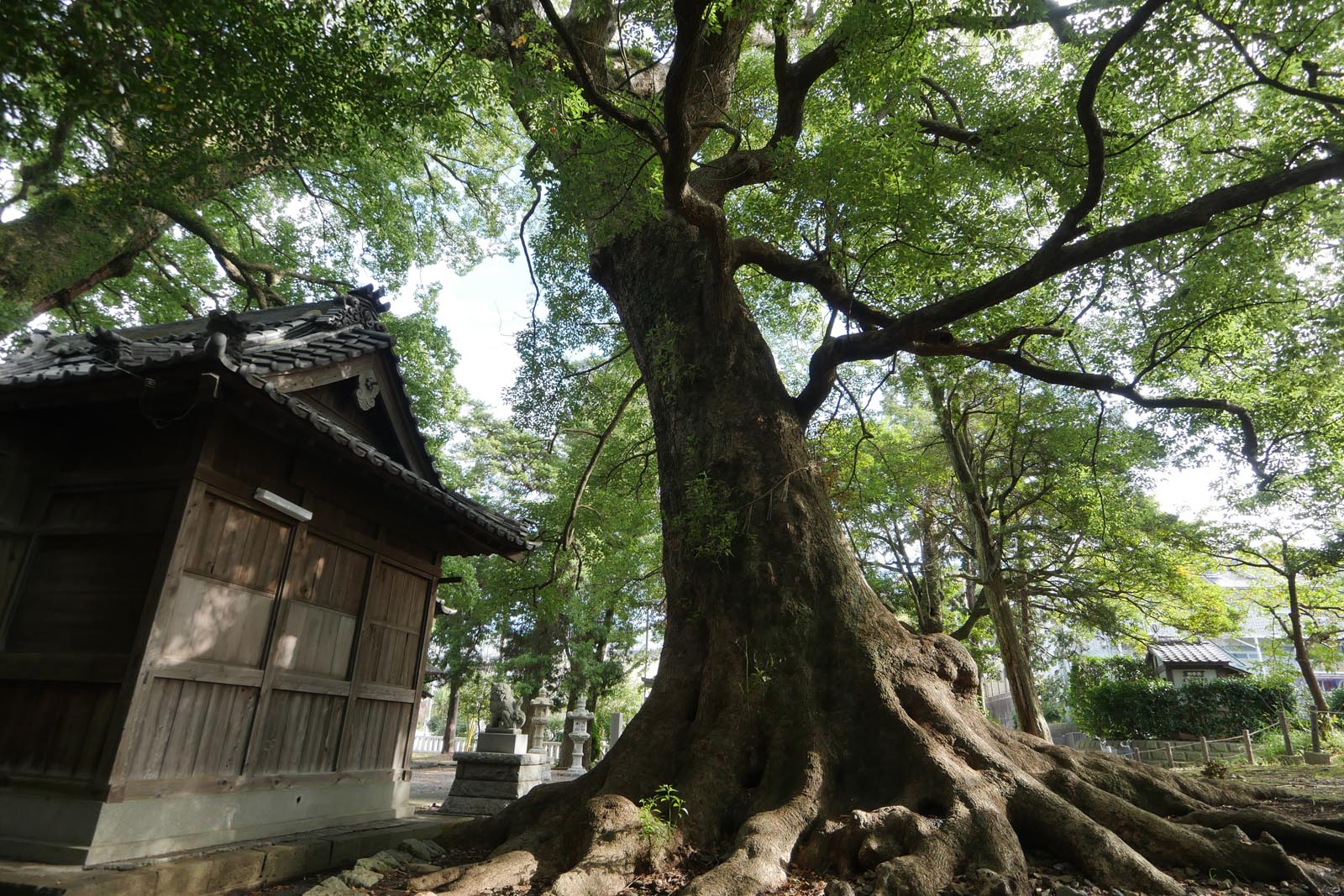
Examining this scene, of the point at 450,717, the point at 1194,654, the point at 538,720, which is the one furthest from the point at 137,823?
the point at 1194,654

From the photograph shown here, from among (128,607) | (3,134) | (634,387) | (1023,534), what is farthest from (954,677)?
(1023,534)

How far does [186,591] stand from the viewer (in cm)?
511

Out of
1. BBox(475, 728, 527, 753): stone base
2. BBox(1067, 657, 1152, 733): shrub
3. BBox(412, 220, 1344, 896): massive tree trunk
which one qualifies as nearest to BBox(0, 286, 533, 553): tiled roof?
BBox(412, 220, 1344, 896): massive tree trunk

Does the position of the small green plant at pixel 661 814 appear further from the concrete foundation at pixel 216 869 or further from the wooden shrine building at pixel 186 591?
the wooden shrine building at pixel 186 591

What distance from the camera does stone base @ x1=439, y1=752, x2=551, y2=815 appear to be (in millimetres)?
9188

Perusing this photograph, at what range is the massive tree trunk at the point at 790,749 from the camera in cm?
366

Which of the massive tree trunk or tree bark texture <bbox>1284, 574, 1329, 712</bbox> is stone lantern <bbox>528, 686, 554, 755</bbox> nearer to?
the massive tree trunk

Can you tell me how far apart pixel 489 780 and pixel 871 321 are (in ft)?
26.5

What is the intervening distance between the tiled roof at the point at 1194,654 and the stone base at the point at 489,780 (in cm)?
2193

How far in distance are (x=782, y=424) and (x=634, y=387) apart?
324 cm

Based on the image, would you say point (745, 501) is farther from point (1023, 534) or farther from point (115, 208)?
point (1023, 534)

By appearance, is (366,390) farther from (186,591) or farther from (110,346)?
(186,591)

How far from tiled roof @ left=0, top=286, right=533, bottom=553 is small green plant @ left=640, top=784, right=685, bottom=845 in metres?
3.70

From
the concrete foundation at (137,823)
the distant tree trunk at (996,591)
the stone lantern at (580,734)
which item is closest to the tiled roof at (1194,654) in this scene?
the distant tree trunk at (996,591)
